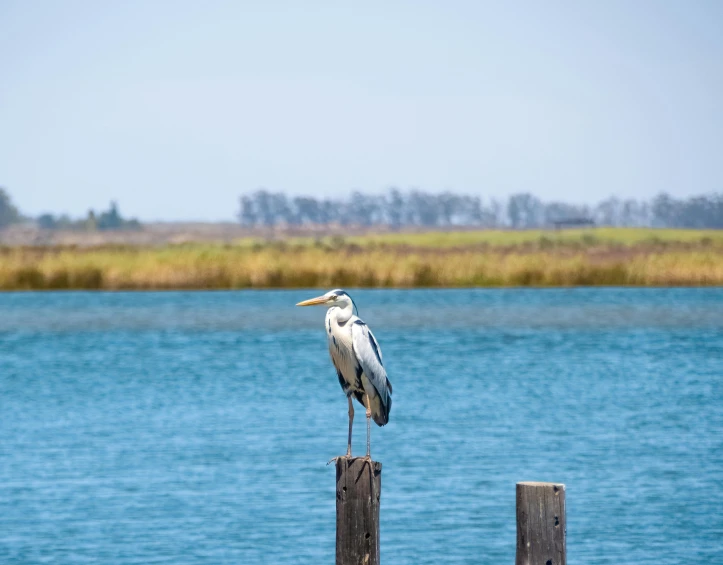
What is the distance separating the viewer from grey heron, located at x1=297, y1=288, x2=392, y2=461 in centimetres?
858

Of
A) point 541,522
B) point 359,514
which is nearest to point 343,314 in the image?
point 359,514

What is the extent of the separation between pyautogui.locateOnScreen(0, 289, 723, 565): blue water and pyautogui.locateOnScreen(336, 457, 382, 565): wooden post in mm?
4415

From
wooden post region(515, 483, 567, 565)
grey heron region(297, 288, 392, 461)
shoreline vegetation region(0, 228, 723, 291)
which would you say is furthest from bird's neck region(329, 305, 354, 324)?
shoreline vegetation region(0, 228, 723, 291)

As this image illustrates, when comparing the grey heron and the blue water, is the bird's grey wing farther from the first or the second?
the blue water

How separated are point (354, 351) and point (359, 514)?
5.81ft

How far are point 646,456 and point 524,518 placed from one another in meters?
9.83

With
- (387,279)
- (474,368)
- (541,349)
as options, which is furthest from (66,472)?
(387,279)

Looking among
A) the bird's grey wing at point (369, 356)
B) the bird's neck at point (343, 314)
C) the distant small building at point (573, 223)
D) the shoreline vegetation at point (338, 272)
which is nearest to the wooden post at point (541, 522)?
the bird's grey wing at point (369, 356)

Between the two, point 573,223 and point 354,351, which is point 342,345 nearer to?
→ point 354,351

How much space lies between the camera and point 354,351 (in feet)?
28.1

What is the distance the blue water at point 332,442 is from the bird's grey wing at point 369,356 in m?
3.10

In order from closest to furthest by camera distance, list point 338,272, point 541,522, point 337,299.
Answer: point 541,522 → point 337,299 → point 338,272

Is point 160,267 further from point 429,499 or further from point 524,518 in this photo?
point 524,518

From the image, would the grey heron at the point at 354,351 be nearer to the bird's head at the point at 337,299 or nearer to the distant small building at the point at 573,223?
the bird's head at the point at 337,299
